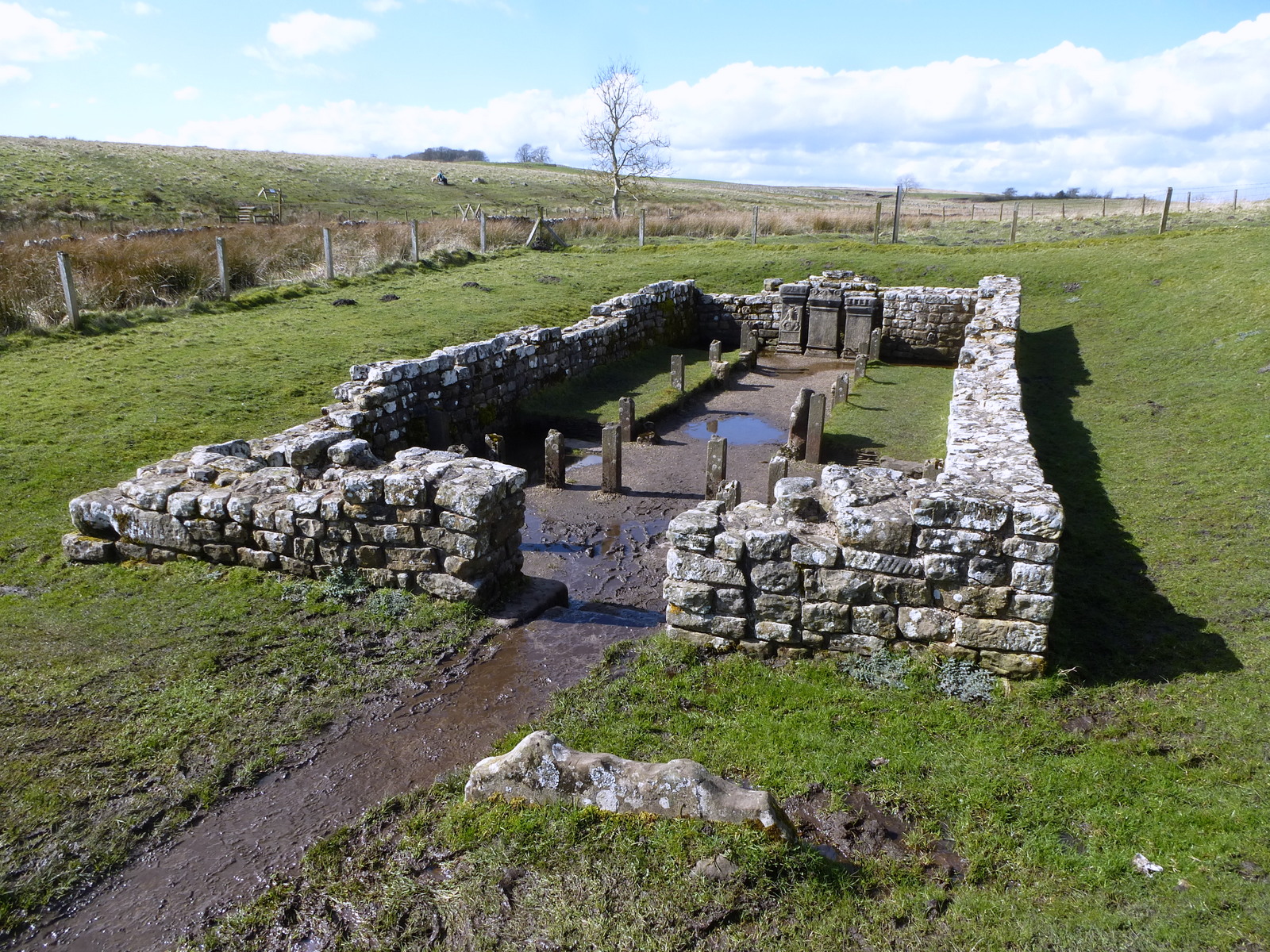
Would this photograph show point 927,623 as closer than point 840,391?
Yes

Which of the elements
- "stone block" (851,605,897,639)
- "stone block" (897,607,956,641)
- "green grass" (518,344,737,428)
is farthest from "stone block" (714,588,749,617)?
"green grass" (518,344,737,428)

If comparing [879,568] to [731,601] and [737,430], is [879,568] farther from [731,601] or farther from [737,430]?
[737,430]

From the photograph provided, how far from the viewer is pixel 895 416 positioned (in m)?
16.1

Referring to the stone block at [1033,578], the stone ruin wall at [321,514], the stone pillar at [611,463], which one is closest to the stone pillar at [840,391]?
the stone pillar at [611,463]

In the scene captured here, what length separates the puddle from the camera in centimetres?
1522

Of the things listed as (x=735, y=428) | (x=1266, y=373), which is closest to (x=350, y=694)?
(x=735, y=428)

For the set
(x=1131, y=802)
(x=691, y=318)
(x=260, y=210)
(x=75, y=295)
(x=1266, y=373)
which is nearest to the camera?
(x=1131, y=802)

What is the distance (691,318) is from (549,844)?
2042 cm

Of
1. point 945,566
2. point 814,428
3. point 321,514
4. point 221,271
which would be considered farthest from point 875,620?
point 221,271

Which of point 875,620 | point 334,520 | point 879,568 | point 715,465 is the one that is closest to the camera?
point 879,568

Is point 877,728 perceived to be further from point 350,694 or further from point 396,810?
point 350,694

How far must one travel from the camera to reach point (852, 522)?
6406mm

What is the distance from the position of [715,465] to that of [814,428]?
8.58 feet

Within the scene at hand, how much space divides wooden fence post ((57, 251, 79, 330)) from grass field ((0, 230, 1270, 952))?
6.18 metres
